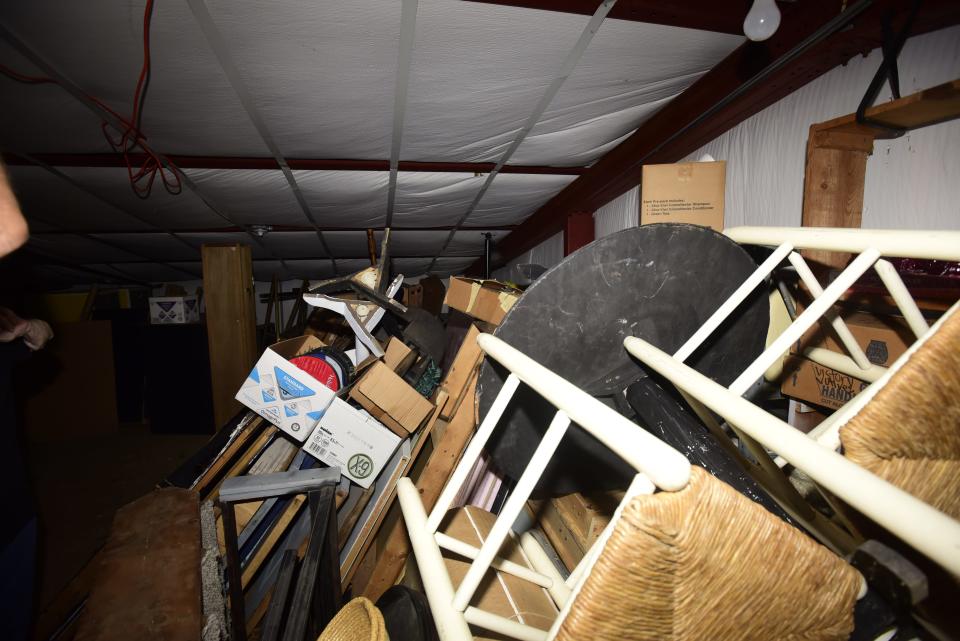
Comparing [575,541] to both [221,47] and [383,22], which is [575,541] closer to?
[383,22]

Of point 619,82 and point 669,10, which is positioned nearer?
point 669,10

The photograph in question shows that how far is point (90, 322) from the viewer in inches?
184

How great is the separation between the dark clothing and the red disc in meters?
1.04

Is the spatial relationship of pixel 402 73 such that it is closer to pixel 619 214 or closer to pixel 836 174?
pixel 836 174

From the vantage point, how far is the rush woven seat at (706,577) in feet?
1.20

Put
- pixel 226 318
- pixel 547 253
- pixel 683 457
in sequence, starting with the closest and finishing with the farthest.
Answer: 1. pixel 683 457
2. pixel 226 318
3. pixel 547 253

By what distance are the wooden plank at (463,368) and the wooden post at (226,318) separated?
86.8 inches

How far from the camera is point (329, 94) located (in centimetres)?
167

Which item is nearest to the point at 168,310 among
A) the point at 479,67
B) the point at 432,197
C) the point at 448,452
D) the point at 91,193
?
the point at 91,193

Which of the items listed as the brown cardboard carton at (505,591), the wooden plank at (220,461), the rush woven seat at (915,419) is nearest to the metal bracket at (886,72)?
the rush woven seat at (915,419)

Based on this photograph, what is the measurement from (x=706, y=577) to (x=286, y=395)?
77.3 inches

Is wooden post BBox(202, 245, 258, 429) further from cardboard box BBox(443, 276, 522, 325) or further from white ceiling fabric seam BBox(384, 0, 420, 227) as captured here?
cardboard box BBox(443, 276, 522, 325)

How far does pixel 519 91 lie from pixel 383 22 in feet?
2.20

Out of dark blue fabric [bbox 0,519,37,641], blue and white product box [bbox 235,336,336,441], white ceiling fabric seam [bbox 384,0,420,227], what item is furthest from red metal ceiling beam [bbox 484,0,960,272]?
dark blue fabric [bbox 0,519,37,641]
